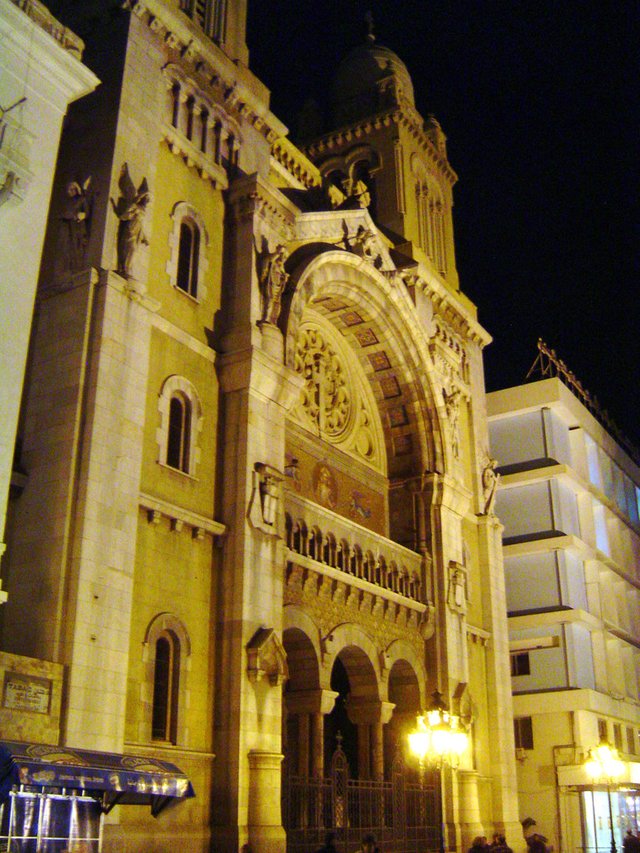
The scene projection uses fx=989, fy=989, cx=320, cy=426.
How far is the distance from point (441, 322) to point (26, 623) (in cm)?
2293

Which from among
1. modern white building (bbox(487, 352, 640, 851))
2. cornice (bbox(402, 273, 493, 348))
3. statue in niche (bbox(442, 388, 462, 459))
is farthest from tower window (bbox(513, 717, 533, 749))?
cornice (bbox(402, 273, 493, 348))

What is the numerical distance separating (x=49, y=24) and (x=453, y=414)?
66.6 ft

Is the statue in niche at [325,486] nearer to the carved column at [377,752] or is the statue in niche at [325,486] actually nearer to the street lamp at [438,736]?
the carved column at [377,752]

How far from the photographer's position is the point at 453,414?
116 ft

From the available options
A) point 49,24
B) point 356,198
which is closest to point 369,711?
point 356,198

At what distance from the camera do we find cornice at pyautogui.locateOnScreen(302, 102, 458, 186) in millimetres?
38938

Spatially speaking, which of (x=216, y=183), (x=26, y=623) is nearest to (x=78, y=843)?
(x=26, y=623)

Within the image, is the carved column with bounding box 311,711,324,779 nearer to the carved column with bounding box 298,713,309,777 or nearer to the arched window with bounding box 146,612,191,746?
the carved column with bounding box 298,713,309,777

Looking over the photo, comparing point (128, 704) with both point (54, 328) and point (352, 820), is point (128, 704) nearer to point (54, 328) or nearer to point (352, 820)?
point (54, 328)

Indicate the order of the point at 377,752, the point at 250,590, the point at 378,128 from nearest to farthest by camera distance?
1. the point at 250,590
2. the point at 377,752
3. the point at 378,128

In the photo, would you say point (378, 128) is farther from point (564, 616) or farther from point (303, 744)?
point (303, 744)

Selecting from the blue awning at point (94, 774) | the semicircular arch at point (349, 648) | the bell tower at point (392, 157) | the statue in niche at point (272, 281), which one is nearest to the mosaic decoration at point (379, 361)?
the bell tower at point (392, 157)

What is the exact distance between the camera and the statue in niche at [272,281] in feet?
83.0

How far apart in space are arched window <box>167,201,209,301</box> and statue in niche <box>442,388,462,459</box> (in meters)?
13.1
